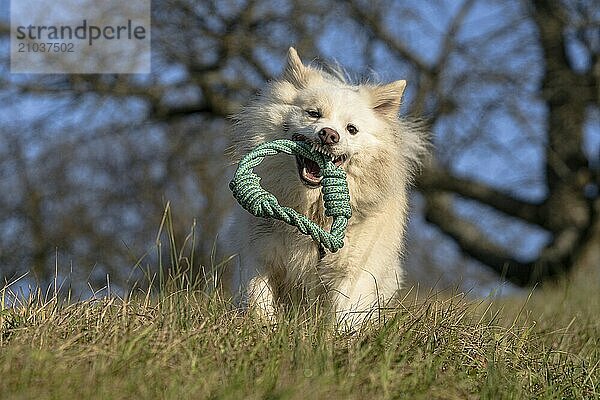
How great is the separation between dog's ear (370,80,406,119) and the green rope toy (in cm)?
78

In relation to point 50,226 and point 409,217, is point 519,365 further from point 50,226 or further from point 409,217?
point 50,226

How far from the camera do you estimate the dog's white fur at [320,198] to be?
231 inches

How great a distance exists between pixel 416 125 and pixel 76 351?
3.68 metres

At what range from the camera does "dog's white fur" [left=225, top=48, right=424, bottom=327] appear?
5.86 metres

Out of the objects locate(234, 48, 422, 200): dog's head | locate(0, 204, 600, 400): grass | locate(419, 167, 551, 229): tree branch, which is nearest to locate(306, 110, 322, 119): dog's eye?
locate(234, 48, 422, 200): dog's head

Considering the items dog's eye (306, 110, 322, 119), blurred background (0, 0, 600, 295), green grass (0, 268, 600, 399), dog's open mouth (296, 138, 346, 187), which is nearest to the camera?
green grass (0, 268, 600, 399)

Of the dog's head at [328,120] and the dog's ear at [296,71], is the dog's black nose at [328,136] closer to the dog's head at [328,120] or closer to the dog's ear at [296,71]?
the dog's head at [328,120]

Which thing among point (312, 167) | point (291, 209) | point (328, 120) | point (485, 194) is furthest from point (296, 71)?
point (485, 194)

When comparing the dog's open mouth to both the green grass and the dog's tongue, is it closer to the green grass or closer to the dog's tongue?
the dog's tongue

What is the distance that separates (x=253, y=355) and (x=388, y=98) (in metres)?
2.76

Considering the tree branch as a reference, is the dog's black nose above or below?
above

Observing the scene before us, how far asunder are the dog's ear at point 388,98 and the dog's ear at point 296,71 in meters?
0.45

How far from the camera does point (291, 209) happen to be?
217 inches

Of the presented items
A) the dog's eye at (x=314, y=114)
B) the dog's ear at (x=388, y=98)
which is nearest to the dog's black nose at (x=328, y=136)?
the dog's eye at (x=314, y=114)
